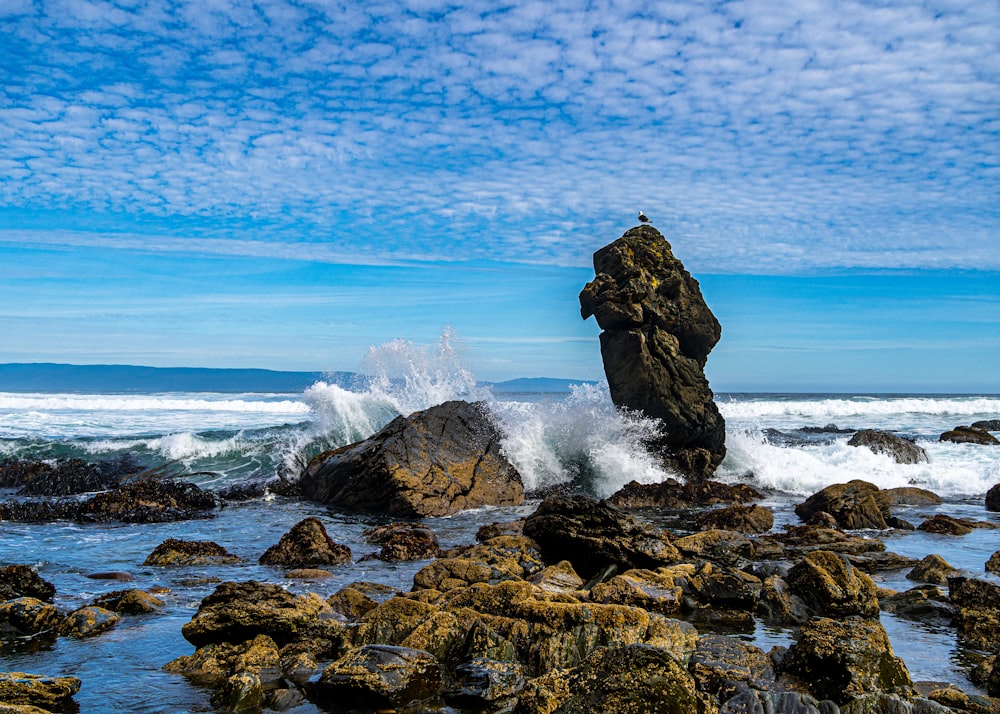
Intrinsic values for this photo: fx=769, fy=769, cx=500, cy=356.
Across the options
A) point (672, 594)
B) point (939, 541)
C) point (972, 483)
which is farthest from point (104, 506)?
point (972, 483)

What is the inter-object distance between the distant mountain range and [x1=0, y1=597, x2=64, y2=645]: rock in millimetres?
103224

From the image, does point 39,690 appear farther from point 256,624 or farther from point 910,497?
point 910,497

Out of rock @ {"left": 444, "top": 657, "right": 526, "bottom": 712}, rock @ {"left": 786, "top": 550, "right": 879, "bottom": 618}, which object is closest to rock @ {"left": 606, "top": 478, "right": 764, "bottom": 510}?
rock @ {"left": 786, "top": 550, "right": 879, "bottom": 618}

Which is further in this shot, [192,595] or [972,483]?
[972,483]

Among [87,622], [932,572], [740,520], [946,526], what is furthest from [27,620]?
[946,526]

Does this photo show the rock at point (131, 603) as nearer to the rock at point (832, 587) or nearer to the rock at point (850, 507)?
the rock at point (832, 587)

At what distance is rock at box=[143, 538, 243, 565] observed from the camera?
1075 centimetres

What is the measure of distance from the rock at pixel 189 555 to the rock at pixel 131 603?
2.22 meters

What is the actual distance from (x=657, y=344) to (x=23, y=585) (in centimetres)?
1498

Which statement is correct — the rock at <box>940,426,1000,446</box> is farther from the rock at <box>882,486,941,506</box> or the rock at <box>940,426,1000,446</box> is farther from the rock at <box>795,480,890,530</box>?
the rock at <box>795,480,890,530</box>

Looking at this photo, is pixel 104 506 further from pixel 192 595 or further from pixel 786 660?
pixel 786 660

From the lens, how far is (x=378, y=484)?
52.0 feet

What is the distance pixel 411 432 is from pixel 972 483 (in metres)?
14.4

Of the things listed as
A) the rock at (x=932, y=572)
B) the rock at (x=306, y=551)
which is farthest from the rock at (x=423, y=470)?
the rock at (x=932, y=572)
